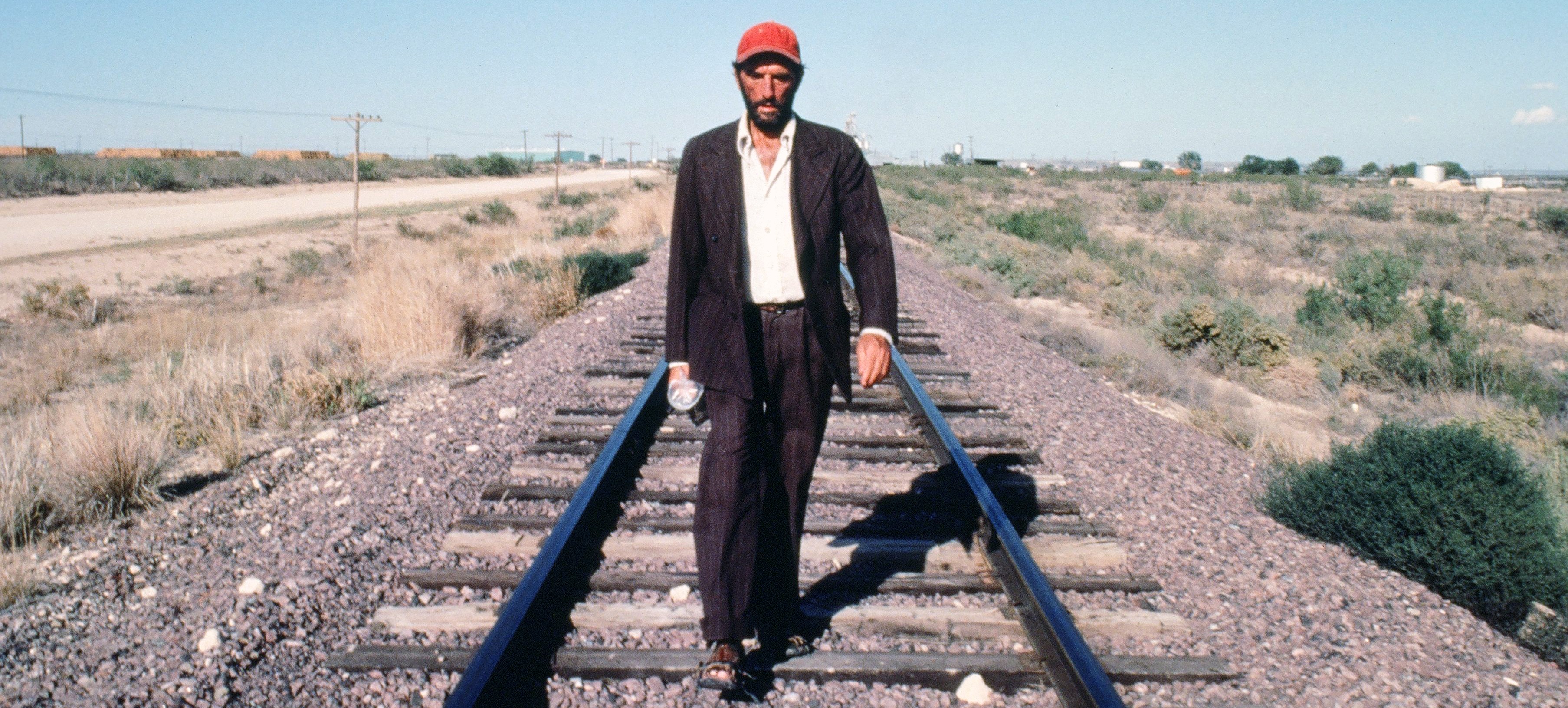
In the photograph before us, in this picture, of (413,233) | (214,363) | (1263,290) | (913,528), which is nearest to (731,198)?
(913,528)

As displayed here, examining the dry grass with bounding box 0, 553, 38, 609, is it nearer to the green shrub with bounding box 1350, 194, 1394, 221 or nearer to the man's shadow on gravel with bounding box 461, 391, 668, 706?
the man's shadow on gravel with bounding box 461, 391, 668, 706

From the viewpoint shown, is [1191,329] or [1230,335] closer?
[1230,335]

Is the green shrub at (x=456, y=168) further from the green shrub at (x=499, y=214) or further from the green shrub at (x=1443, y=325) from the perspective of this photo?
the green shrub at (x=1443, y=325)

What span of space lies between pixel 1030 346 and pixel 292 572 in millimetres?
7119

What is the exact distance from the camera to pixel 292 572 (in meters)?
3.68

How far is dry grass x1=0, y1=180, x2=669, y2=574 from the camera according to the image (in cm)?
465

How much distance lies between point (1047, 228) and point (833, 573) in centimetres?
2420

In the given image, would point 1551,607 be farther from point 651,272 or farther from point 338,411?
point 651,272

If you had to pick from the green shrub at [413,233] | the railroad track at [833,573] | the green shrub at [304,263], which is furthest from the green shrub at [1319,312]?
the green shrub at [413,233]

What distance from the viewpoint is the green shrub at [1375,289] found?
1411cm

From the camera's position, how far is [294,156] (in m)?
105

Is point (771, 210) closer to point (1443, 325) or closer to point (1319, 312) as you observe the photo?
point (1443, 325)

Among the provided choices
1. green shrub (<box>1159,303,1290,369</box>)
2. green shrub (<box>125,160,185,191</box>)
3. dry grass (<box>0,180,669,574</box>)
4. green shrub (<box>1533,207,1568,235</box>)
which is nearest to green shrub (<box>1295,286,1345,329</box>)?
green shrub (<box>1159,303,1290,369</box>)

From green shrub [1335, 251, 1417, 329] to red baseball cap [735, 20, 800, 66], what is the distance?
1380 centimetres
